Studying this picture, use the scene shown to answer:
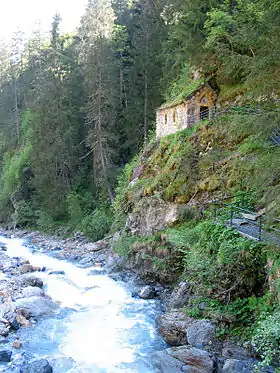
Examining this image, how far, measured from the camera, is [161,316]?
459 inches

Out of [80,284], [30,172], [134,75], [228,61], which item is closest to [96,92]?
[134,75]

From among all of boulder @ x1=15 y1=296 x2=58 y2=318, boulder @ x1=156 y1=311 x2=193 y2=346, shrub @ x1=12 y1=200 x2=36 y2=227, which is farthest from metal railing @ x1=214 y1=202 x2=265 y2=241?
shrub @ x1=12 y1=200 x2=36 y2=227

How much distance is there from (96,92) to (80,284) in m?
15.7

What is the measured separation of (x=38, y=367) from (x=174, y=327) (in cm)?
413

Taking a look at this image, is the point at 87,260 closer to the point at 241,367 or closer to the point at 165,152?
the point at 165,152

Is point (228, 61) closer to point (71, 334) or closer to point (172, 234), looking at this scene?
point (172, 234)

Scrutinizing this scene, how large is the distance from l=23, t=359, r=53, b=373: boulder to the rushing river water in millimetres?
318

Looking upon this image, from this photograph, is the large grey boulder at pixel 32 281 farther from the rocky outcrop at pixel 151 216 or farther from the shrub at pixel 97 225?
the shrub at pixel 97 225

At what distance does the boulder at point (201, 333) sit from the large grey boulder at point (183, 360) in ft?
1.10

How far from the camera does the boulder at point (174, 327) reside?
10.2 meters

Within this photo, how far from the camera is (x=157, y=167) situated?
65.8ft

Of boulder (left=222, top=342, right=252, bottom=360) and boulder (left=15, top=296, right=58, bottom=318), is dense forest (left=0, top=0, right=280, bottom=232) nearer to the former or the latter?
boulder (left=15, top=296, right=58, bottom=318)

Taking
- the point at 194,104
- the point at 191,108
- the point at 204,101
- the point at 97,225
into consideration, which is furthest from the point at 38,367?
the point at 204,101

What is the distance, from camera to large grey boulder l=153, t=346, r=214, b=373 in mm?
8633
